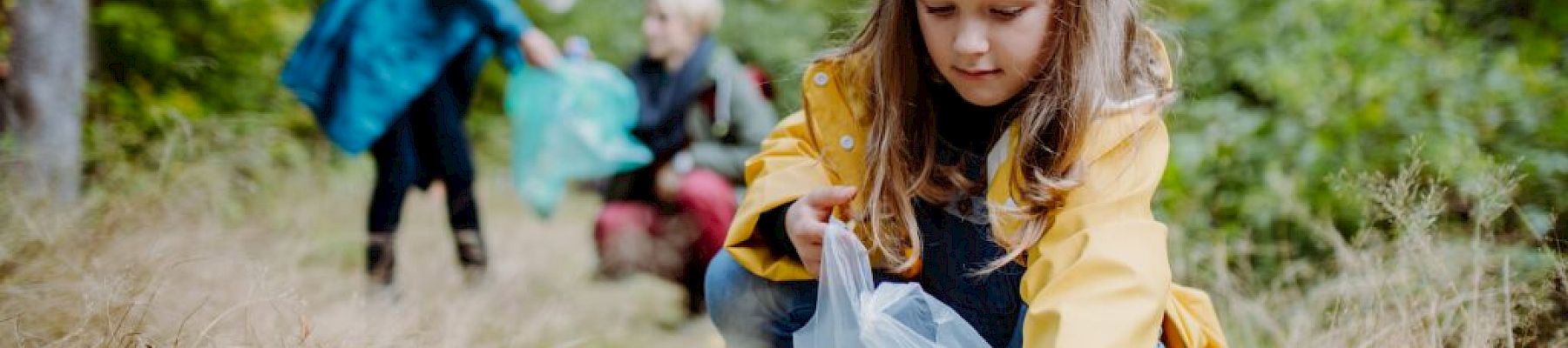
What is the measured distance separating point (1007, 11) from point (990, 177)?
0.28m

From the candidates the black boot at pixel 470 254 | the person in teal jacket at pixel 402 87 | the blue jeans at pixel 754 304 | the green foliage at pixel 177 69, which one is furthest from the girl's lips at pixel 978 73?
the green foliage at pixel 177 69

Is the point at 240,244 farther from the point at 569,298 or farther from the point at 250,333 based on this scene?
the point at 250,333

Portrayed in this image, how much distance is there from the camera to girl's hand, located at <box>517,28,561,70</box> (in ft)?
12.6

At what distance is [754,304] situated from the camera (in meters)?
2.31

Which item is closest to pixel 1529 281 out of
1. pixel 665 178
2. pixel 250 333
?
pixel 250 333

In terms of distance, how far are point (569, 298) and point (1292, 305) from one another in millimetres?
1908

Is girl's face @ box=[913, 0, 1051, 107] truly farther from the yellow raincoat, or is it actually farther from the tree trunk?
the tree trunk

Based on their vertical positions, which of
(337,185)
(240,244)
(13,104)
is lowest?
→ (337,185)

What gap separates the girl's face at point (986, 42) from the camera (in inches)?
71.8

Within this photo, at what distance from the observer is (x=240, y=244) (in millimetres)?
3377

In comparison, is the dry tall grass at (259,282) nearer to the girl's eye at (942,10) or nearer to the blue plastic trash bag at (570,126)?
the blue plastic trash bag at (570,126)

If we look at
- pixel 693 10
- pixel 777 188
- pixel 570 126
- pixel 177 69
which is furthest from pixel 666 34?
pixel 777 188

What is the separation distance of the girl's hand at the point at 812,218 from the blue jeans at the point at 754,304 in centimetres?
19

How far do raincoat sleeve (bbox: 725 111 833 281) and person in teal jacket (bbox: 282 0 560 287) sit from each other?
161 cm
